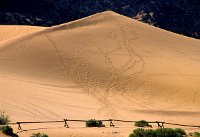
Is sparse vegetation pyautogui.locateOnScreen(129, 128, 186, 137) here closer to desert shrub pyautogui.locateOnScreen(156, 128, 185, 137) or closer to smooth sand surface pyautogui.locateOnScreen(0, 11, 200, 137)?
desert shrub pyautogui.locateOnScreen(156, 128, 185, 137)

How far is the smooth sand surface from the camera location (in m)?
22.3

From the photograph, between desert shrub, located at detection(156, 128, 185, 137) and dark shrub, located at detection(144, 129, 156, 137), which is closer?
dark shrub, located at detection(144, 129, 156, 137)

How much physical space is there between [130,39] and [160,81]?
26.1ft

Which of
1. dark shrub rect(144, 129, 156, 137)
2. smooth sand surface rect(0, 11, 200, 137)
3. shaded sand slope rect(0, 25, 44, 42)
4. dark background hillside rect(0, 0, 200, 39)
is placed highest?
dark background hillside rect(0, 0, 200, 39)

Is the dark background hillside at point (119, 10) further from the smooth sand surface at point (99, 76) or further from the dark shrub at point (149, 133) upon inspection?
the dark shrub at point (149, 133)

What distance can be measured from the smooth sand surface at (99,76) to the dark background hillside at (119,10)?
28.6m

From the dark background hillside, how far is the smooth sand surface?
28.6 m

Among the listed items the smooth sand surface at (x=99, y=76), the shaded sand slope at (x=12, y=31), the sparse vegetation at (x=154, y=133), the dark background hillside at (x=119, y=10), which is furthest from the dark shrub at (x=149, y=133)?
the dark background hillside at (x=119, y=10)

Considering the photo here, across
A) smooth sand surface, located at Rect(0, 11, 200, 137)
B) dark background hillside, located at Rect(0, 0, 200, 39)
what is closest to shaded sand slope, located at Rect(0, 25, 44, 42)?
smooth sand surface, located at Rect(0, 11, 200, 137)

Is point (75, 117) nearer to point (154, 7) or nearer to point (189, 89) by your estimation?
point (189, 89)

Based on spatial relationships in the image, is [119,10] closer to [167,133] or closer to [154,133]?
[167,133]

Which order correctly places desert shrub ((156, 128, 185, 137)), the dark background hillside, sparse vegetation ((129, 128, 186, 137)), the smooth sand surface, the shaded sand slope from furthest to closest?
the dark background hillside
the shaded sand slope
the smooth sand surface
desert shrub ((156, 128, 185, 137))
sparse vegetation ((129, 128, 186, 137))

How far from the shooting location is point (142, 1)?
73.4 m

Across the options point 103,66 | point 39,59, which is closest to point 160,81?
point 103,66
